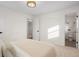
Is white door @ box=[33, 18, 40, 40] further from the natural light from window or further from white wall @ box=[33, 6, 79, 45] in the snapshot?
the natural light from window

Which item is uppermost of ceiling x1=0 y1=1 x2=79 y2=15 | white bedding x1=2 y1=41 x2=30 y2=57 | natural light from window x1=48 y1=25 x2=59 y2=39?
ceiling x1=0 y1=1 x2=79 y2=15

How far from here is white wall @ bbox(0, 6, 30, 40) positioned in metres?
1.14

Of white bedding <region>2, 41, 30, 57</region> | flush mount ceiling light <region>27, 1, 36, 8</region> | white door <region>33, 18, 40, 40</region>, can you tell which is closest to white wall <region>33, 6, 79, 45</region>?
white door <region>33, 18, 40, 40</region>

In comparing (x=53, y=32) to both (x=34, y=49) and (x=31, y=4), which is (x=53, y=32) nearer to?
(x=34, y=49)

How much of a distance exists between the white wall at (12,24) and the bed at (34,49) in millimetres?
67

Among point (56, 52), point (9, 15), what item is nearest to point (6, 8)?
point (9, 15)

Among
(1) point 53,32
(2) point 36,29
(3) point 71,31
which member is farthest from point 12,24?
(3) point 71,31

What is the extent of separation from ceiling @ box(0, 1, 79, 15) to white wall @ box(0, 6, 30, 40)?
0.16 feet

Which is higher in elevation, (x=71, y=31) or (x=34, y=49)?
(x=71, y=31)

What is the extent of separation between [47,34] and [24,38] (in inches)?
9.9

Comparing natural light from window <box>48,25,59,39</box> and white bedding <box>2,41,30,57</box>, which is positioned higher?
natural light from window <box>48,25,59,39</box>

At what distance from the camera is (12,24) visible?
1.16 meters

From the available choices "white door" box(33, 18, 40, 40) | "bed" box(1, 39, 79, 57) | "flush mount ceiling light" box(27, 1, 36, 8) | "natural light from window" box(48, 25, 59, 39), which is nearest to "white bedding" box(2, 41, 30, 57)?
"bed" box(1, 39, 79, 57)

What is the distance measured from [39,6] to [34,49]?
45cm
